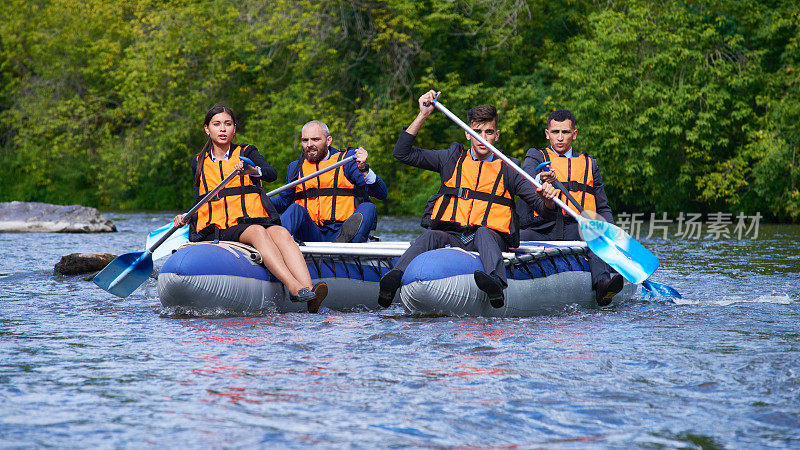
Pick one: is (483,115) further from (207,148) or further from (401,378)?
(401,378)

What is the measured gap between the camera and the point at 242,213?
575 centimetres

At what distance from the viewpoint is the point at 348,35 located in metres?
18.9

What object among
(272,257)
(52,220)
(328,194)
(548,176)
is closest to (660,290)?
(548,176)

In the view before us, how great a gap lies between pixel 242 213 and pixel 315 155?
1.06 meters

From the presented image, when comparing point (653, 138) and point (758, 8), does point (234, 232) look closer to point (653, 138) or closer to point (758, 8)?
point (653, 138)

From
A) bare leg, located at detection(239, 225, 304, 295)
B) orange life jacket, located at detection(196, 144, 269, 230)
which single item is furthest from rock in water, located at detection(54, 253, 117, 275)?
bare leg, located at detection(239, 225, 304, 295)

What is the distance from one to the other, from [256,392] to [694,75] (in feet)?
44.6

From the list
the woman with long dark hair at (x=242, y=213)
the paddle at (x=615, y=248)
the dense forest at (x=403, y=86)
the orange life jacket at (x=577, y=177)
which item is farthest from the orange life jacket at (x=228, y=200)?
the dense forest at (x=403, y=86)

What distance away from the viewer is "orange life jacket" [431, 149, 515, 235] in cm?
551

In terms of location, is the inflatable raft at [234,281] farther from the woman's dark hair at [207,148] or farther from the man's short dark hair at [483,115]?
the man's short dark hair at [483,115]

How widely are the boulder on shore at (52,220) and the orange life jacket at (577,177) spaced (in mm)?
10106

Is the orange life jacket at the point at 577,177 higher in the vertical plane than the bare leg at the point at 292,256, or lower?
higher

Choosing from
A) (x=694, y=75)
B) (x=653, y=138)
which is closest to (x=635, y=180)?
(x=653, y=138)

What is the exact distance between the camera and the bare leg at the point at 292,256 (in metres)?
5.54
